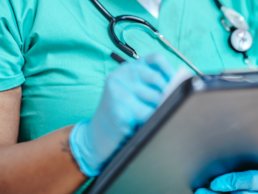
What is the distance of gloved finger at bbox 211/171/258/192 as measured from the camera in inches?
28.7

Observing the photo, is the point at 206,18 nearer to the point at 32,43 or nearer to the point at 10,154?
the point at 32,43

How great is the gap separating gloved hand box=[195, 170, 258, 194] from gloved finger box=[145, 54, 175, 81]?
0.88 feet

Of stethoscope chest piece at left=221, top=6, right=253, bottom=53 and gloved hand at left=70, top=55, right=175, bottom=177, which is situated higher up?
stethoscope chest piece at left=221, top=6, right=253, bottom=53

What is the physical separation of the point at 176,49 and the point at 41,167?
44 cm

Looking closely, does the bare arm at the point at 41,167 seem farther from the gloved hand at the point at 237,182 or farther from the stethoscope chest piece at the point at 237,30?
the stethoscope chest piece at the point at 237,30

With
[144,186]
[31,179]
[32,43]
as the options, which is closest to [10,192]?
[31,179]

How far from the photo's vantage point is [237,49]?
107 centimetres

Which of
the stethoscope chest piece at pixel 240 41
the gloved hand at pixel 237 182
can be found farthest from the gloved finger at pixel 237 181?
the stethoscope chest piece at pixel 240 41

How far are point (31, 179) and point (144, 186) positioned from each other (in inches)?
7.1

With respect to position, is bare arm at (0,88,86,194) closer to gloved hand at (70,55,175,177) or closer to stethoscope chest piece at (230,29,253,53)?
gloved hand at (70,55,175,177)

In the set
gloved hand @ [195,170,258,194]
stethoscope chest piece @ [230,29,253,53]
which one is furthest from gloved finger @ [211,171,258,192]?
stethoscope chest piece @ [230,29,253,53]

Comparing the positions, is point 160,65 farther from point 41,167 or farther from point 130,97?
point 41,167

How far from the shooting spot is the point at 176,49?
983 millimetres

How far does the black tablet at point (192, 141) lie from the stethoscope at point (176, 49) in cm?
23
